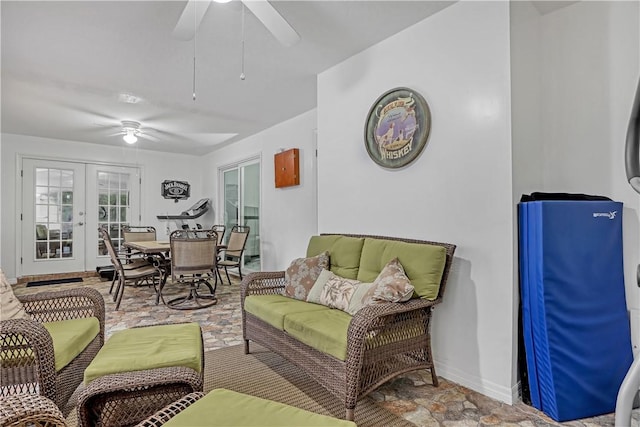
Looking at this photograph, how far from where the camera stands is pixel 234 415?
115cm

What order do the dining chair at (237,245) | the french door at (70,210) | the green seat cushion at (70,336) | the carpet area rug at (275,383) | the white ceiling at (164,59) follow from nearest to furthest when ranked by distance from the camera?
the green seat cushion at (70,336), the carpet area rug at (275,383), the white ceiling at (164,59), the dining chair at (237,245), the french door at (70,210)

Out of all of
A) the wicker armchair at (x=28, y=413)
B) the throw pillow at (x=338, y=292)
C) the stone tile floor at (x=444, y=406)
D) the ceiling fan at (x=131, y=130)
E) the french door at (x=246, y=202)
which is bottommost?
the stone tile floor at (x=444, y=406)

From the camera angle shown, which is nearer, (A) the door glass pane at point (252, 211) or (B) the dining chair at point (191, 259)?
(B) the dining chair at point (191, 259)

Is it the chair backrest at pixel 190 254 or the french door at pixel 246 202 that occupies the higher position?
the french door at pixel 246 202

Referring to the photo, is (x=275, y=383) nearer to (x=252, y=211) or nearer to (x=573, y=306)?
(x=573, y=306)

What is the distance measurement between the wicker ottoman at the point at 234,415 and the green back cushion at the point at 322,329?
0.64m

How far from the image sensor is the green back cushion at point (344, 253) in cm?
262

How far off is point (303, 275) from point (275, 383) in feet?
2.49

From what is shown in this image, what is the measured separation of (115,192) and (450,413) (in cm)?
691

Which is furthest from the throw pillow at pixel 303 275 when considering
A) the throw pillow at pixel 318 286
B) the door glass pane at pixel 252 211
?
the door glass pane at pixel 252 211

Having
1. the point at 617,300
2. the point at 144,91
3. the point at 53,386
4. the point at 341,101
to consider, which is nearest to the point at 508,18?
the point at 341,101

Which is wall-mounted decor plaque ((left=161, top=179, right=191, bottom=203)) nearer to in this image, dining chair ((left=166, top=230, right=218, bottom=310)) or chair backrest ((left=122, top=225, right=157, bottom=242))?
chair backrest ((left=122, top=225, right=157, bottom=242))

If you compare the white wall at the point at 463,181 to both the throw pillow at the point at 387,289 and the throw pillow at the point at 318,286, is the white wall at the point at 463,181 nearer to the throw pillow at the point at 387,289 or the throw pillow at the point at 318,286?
the throw pillow at the point at 387,289

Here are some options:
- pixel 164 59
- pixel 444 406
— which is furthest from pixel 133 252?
pixel 444 406
